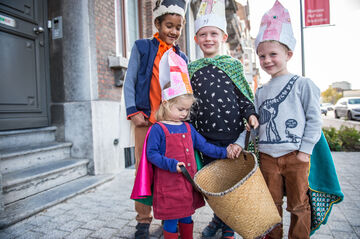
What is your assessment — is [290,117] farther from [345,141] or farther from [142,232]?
[345,141]

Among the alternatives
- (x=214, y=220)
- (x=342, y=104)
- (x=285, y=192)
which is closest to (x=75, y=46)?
(x=214, y=220)

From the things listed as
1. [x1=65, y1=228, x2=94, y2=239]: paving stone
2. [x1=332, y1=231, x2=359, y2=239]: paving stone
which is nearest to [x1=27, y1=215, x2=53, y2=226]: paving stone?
[x1=65, y1=228, x2=94, y2=239]: paving stone

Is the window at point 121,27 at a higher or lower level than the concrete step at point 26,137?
higher

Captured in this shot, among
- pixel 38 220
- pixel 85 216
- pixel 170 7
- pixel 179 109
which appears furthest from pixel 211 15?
pixel 38 220

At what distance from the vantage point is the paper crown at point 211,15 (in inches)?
83.4

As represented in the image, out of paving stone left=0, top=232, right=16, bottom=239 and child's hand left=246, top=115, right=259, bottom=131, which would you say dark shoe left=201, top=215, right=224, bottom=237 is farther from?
paving stone left=0, top=232, right=16, bottom=239

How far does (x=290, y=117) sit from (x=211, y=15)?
3.59 feet

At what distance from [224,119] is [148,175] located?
76 cm

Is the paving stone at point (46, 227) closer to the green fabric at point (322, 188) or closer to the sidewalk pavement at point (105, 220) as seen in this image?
the sidewalk pavement at point (105, 220)

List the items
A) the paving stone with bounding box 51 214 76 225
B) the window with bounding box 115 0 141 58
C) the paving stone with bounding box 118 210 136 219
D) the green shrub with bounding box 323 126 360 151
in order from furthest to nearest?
the green shrub with bounding box 323 126 360 151, the window with bounding box 115 0 141 58, the paving stone with bounding box 118 210 136 219, the paving stone with bounding box 51 214 76 225

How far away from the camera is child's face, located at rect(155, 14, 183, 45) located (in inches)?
84.4

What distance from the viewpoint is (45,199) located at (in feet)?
9.63

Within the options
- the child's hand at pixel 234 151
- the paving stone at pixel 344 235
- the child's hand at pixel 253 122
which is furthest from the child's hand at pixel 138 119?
the paving stone at pixel 344 235

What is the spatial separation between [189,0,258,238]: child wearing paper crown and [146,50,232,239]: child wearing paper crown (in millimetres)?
156
